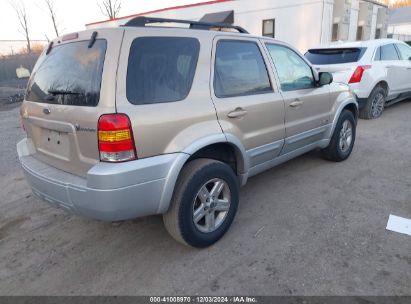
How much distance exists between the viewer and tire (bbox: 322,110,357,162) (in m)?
4.54

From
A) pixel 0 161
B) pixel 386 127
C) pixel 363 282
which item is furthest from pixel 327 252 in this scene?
pixel 0 161

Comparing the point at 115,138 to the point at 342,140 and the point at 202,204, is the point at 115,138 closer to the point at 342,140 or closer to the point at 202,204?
the point at 202,204

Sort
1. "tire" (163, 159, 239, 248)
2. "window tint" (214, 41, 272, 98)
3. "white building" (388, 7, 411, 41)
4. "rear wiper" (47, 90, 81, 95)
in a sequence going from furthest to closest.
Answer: "white building" (388, 7, 411, 41)
"window tint" (214, 41, 272, 98)
"tire" (163, 159, 239, 248)
"rear wiper" (47, 90, 81, 95)

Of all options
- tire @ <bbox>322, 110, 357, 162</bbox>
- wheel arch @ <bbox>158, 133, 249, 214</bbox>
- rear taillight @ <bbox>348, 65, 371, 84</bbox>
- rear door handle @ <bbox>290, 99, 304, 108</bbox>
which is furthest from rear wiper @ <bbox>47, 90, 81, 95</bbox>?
rear taillight @ <bbox>348, 65, 371, 84</bbox>

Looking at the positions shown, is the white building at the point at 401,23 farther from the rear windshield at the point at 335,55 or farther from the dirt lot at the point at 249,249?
the dirt lot at the point at 249,249

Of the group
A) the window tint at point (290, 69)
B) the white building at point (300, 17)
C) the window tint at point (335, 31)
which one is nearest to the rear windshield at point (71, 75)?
the window tint at point (290, 69)

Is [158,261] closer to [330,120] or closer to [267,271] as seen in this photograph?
[267,271]

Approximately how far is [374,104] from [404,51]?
6.45ft

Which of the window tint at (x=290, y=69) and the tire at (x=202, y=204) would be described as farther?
the window tint at (x=290, y=69)

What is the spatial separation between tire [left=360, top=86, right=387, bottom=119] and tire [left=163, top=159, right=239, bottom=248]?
5.53 m

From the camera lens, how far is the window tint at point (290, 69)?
3.51 metres

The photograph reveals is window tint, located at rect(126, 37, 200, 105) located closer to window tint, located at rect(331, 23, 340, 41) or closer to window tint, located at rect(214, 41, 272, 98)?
window tint, located at rect(214, 41, 272, 98)

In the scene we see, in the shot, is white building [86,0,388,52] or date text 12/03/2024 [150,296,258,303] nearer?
date text 12/03/2024 [150,296,258,303]

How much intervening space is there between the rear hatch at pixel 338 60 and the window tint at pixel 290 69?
9.67ft
